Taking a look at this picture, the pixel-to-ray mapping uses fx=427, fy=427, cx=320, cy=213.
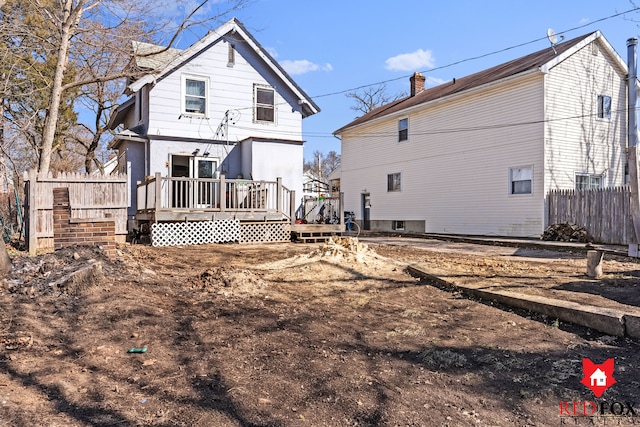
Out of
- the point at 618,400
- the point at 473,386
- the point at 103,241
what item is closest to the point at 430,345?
the point at 473,386

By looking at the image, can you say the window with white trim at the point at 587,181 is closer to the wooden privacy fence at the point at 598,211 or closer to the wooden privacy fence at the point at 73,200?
the wooden privacy fence at the point at 598,211

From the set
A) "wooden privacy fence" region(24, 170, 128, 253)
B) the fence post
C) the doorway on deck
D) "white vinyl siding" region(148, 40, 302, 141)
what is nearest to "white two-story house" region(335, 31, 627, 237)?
the doorway on deck

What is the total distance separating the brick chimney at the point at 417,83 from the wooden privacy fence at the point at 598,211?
10.8 m

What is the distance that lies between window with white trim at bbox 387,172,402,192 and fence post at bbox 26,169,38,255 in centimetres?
1584

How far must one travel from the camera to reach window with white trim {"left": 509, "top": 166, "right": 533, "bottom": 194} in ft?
50.9

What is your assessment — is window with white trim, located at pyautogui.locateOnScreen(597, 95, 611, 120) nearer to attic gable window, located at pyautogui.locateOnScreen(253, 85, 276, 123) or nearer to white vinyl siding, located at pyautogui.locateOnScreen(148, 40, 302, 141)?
white vinyl siding, located at pyautogui.locateOnScreen(148, 40, 302, 141)

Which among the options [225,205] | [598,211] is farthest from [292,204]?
[598,211]

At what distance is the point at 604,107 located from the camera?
1698 centimetres

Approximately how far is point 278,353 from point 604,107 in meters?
18.7

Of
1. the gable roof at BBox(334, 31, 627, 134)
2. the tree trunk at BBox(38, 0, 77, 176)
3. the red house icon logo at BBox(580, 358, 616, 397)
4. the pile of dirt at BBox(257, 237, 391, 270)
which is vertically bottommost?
the red house icon logo at BBox(580, 358, 616, 397)

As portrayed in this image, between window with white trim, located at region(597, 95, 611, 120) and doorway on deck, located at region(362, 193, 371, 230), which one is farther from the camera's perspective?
doorway on deck, located at region(362, 193, 371, 230)

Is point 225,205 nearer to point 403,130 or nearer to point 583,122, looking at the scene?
point 403,130

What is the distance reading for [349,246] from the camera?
25.3ft

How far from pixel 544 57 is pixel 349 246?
518 inches
